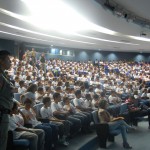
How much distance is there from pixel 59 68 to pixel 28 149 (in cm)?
1289

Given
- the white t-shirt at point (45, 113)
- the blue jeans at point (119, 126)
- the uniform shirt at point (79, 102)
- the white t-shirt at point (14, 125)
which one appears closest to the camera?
the white t-shirt at point (14, 125)

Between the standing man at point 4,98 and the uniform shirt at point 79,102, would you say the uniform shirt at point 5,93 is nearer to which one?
the standing man at point 4,98

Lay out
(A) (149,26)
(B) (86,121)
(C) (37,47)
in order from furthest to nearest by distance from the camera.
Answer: (C) (37,47), (A) (149,26), (B) (86,121)

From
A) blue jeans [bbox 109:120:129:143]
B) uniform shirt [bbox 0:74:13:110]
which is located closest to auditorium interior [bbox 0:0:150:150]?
blue jeans [bbox 109:120:129:143]

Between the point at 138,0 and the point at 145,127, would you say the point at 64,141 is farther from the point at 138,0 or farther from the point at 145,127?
the point at 138,0

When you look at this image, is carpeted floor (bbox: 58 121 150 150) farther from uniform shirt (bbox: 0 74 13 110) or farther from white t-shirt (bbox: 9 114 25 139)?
uniform shirt (bbox: 0 74 13 110)

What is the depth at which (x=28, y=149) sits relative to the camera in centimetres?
380

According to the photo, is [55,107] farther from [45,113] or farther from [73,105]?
[73,105]

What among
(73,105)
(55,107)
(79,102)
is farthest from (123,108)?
(55,107)

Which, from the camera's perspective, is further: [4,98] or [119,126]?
[119,126]

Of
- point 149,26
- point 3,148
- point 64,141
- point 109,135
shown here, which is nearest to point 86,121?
point 109,135

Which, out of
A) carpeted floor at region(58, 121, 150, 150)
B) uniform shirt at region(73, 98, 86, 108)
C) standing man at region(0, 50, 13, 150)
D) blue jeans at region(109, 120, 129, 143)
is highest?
standing man at region(0, 50, 13, 150)

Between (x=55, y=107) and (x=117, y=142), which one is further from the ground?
(x=55, y=107)

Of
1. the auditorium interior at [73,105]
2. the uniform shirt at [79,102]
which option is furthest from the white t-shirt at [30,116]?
the uniform shirt at [79,102]
